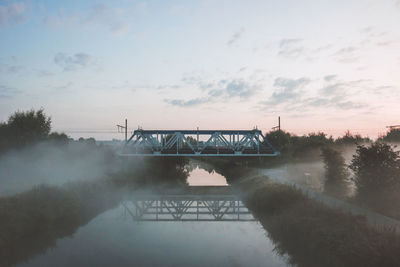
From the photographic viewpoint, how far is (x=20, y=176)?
30.5m

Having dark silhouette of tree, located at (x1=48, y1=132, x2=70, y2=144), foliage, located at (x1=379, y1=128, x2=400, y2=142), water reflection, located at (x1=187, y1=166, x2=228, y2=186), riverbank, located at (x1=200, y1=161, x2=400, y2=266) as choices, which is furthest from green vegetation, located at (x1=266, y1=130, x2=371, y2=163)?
dark silhouette of tree, located at (x1=48, y1=132, x2=70, y2=144)

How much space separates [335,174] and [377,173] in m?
7.18

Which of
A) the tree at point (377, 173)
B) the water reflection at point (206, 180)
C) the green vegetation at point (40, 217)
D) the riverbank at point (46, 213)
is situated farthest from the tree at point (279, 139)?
the green vegetation at point (40, 217)

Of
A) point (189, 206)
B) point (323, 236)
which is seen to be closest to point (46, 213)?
point (189, 206)

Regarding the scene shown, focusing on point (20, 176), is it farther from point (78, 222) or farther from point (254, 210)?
point (254, 210)

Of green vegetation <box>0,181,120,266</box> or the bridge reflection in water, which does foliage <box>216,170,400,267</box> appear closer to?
the bridge reflection in water

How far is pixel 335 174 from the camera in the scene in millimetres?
25047

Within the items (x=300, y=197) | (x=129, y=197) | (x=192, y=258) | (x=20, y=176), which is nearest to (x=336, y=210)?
(x=300, y=197)

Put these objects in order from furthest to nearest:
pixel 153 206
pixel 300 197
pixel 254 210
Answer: pixel 153 206, pixel 254 210, pixel 300 197

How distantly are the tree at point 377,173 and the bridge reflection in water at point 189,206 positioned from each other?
8872 mm

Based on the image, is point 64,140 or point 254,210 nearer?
point 254,210

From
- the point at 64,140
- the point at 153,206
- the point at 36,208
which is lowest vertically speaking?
the point at 153,206

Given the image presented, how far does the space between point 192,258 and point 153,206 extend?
15176mm

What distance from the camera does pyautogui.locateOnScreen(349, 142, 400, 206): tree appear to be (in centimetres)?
1752
